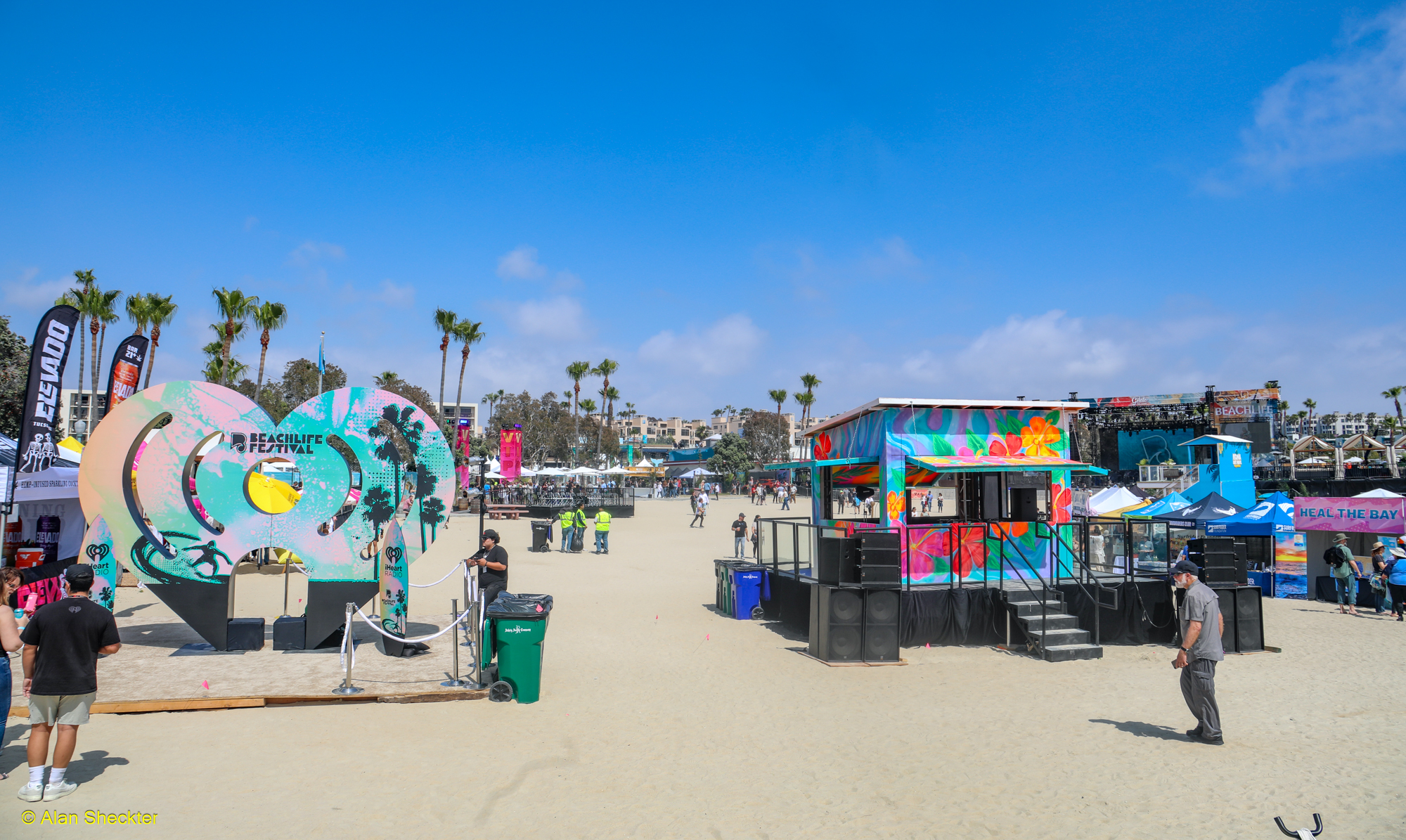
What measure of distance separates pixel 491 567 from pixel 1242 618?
11375 millimetres

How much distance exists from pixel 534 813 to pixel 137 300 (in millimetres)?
42479

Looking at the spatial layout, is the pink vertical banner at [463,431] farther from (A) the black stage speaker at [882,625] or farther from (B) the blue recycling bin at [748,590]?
(A) the black stage speaker at [882,625]

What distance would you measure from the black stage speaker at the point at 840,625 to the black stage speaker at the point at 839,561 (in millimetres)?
380

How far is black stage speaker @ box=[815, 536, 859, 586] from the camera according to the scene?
1196 centimetres

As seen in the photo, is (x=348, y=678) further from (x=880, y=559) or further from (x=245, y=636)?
(x=880, y=559)

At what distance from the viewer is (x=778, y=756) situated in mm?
7383

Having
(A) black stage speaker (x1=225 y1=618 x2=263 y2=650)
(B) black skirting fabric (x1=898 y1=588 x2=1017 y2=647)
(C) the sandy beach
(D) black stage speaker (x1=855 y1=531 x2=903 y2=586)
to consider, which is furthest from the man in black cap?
(B) black skirting fabric (x1=898 y1=588 x2=1017 y2=647)

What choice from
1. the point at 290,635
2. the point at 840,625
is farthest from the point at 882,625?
the point at 290,635

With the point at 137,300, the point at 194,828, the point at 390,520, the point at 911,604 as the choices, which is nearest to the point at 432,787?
the point at 194,828

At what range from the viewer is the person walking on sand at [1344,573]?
16219 millimetres

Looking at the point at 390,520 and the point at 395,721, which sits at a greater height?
the point at 390,520

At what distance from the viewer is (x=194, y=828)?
18.1 feet

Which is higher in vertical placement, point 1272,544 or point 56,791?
point 1272,544

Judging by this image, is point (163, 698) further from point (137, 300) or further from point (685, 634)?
point (137, 300)
